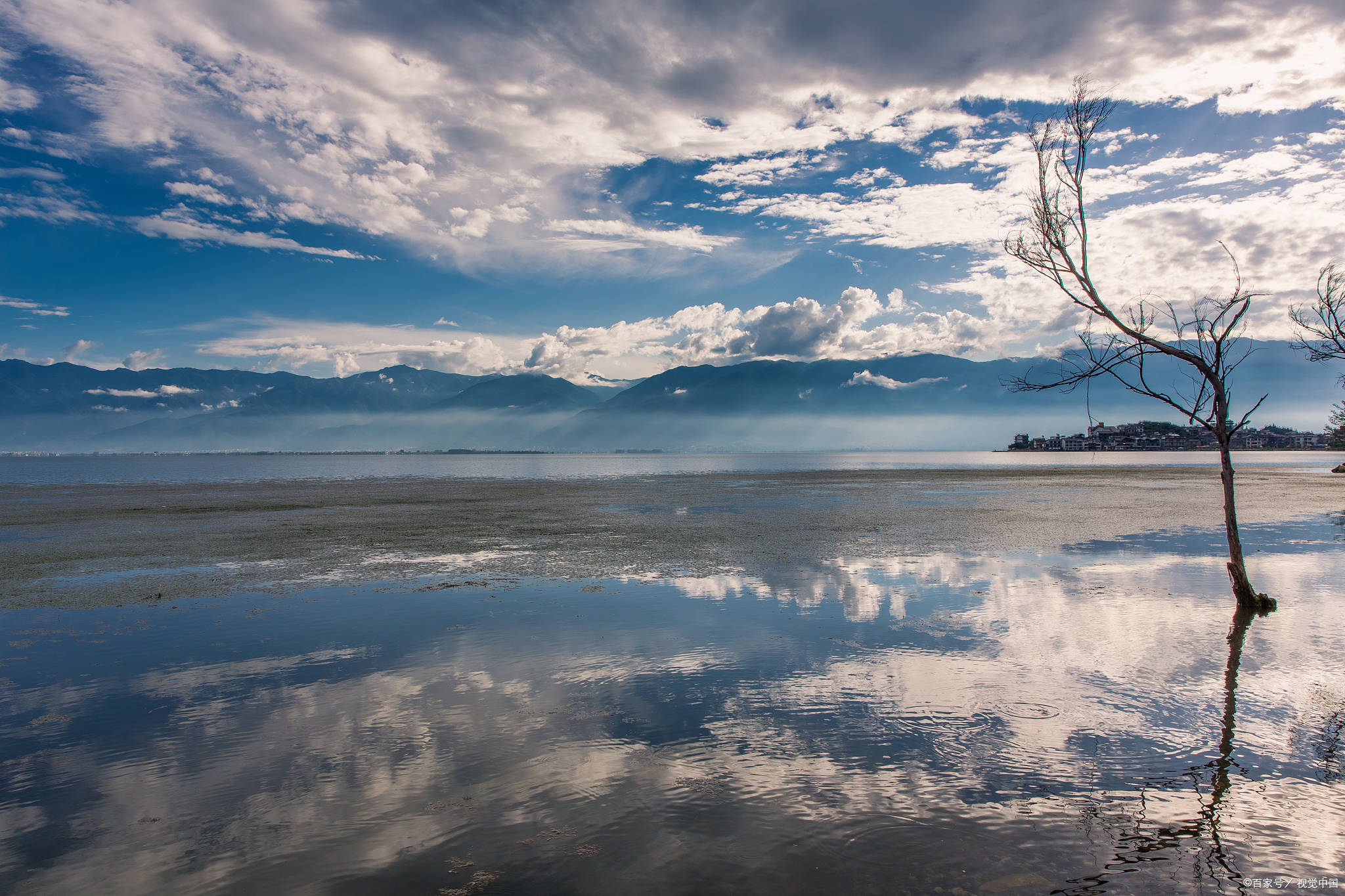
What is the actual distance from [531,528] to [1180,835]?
29.1 metres

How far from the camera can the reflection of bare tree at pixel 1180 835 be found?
5.49 metres

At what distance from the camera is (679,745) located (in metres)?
8.21

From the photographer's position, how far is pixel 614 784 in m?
7.25

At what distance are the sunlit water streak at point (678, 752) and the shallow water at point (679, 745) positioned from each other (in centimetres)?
4

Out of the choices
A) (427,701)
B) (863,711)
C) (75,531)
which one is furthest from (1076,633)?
(75,531)

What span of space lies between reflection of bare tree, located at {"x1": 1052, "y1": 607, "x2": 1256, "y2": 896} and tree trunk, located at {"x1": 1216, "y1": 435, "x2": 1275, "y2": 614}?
9.02 metres

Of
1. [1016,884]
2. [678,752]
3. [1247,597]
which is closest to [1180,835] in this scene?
[1016,884]

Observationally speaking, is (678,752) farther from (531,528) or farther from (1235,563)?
(531,528)

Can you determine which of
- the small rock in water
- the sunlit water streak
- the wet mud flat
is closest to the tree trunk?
the sunlit water streak

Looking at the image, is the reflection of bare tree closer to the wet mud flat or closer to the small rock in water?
the small rock in water

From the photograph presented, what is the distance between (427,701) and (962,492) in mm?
52479

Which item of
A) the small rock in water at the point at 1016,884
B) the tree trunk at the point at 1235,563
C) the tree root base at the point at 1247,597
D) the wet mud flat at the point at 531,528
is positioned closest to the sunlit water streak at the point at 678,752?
the small rock in water at the point at 1016,884

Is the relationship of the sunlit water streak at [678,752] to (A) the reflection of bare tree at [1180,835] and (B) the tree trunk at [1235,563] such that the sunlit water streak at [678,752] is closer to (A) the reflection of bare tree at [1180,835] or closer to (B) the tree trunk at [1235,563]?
(A) the reflection of bare tree at [1180,835]

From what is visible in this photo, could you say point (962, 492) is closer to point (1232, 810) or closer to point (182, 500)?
point (1232, 810)
